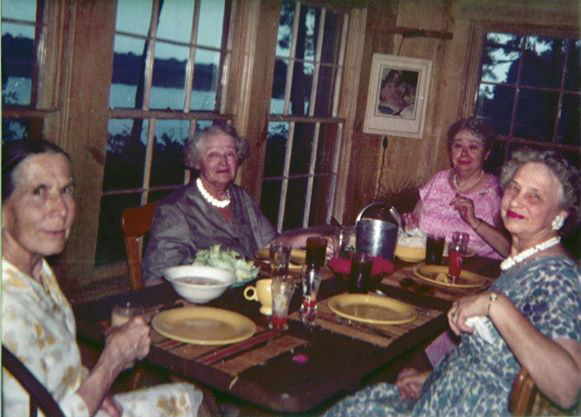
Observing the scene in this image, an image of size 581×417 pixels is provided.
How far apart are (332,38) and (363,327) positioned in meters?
3.01

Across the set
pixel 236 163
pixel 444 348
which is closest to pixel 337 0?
pixel 236 163

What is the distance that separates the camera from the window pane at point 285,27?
12.9 ft

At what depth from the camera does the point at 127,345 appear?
156 cm

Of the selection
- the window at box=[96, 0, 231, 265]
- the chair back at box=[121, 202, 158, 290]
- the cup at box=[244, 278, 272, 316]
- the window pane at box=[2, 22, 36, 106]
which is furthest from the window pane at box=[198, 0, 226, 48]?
the cup at box=[244, 278, 272, 316]

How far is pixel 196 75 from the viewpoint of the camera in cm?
342

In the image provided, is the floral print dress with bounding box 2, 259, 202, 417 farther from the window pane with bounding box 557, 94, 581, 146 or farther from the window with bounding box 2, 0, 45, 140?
the window pane with bounding box 557, 94, 581, 146

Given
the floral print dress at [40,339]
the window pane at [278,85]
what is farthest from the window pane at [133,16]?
the floral print dress at [40,339]

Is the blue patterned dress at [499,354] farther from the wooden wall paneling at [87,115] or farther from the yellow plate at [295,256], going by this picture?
the wooden wall paneling at [87,115]

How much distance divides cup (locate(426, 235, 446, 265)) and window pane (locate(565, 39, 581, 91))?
2332 mm

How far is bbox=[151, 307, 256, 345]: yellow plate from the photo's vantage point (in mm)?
1625

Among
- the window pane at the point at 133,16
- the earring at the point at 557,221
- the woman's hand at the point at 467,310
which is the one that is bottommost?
the woman's hand at the point at 467,310

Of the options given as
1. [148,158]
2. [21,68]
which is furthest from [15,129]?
[148,158]

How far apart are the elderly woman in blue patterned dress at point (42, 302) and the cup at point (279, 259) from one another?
0.66 meters

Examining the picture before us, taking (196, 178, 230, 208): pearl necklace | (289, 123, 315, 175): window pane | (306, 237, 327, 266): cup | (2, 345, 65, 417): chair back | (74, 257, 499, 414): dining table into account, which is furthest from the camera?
(289, 123, 315, 175): window pane
